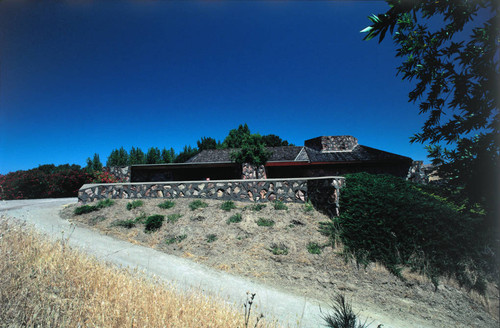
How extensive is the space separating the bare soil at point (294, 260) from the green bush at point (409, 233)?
10.4 inches

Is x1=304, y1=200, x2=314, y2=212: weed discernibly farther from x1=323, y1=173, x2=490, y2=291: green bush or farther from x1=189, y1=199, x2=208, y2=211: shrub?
x1=189, y1=199, x2=208, y2=211: shrub

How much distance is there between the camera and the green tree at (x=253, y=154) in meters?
14.8

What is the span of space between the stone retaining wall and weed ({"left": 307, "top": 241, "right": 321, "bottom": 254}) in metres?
2.58

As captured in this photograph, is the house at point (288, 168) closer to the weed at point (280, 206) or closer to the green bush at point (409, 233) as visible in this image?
the weed at point (280, 206)

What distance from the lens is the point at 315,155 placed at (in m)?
17.2

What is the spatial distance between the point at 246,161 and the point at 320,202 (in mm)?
7722

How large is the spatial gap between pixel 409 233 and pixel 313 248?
2503 millimetres

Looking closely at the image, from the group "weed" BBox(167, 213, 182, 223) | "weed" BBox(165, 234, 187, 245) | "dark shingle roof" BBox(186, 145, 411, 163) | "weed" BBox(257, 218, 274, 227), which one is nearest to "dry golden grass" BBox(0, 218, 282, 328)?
"weed" BBox(165, 234, 187, 245)

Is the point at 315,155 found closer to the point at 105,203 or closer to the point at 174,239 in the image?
the point at 174,239

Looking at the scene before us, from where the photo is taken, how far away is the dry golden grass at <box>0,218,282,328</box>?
2334 mm

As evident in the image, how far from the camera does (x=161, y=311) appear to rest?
2.55 m

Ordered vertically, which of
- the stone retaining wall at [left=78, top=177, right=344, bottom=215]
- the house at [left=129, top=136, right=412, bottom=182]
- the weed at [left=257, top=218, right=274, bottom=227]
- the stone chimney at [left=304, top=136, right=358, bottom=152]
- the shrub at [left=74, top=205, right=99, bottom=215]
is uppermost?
the stone chimney at [left=304, top=136, right=358, bottom=152]

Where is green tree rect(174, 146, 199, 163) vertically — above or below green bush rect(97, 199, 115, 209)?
above

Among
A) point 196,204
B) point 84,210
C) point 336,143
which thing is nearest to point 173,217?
point 196,204
